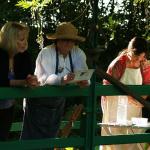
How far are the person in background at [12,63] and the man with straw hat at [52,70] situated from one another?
26cm

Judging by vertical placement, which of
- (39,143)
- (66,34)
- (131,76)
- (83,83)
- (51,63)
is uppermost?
(66,34)

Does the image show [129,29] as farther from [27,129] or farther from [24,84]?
[24,84]

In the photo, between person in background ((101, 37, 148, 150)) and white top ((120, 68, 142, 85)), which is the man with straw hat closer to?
person in background ((101, 37, 148, 150))

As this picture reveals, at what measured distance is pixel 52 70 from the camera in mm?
5305

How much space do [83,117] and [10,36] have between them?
0.83m

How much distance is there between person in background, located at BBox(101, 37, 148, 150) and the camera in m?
6.41

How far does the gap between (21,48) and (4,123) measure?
628 millimetres

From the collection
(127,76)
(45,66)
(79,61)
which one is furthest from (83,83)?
(127,76)

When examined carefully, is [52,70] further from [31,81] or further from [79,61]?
[31,81]

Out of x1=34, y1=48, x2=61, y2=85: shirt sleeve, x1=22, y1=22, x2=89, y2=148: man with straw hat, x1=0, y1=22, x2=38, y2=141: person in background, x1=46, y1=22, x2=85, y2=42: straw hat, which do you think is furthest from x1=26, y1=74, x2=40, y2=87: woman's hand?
x1=46, y1=22, x2=85, y2=42: straw hat

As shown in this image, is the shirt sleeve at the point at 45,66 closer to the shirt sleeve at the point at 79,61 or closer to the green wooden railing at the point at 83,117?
the shirt sleeve at the point at 79,61

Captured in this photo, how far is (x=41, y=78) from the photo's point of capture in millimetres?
5234

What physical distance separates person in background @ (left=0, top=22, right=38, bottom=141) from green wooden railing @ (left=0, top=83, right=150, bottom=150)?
4.8 inches

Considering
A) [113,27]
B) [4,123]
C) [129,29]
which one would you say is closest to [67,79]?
[4,123]
